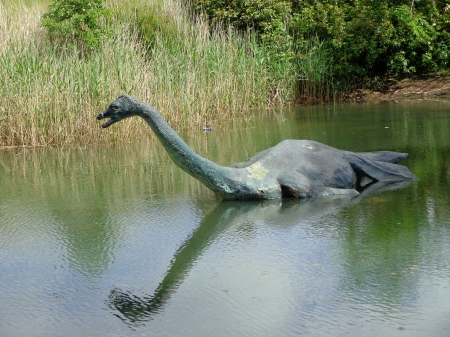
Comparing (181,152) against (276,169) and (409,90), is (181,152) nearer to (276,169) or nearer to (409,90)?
(276,169)

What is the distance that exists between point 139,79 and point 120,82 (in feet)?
1.17

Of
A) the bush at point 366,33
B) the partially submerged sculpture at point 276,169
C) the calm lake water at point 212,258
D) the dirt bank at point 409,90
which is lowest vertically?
the calm lake water at point 212,258

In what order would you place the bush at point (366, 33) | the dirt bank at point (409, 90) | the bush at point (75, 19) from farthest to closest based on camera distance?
the bush at point (366, 33), the dirt bank at point (409, 90), the bush at point (75, 19)

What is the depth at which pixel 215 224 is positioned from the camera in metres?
6.18

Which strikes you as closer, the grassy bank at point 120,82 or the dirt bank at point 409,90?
the grassy bank at point 120,82

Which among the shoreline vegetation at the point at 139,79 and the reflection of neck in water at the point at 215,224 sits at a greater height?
the shoreline vegetation at the point at 139,79

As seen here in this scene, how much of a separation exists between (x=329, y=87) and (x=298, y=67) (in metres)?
0.90

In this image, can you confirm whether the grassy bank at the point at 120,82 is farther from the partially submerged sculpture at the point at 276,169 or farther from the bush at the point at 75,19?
the partially submerged sculpture at the point at 276,169

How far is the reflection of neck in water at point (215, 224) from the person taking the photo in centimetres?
437

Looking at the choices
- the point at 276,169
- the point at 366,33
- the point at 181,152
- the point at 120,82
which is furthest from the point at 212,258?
the point at 366,33

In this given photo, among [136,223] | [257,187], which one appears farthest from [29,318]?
[257,187]

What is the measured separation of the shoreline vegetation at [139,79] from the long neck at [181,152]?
15.4 feet

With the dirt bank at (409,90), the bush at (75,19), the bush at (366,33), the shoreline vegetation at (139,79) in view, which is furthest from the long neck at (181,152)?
the bush at (366,33)

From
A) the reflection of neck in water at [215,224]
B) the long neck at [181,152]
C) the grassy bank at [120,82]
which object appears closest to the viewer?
the reflection of neck in water at [215,224]
